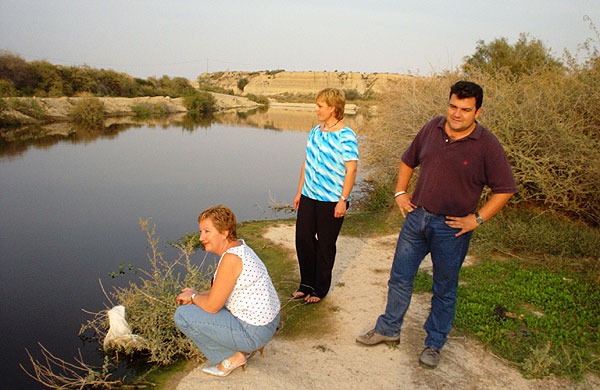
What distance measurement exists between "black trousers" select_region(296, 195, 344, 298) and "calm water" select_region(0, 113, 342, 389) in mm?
2298

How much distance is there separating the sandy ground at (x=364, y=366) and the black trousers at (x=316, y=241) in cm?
35

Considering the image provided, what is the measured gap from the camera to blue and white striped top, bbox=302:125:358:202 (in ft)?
12.6

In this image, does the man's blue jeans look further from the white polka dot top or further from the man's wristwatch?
the white polka dot top

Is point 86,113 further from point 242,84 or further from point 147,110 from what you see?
point 242,84

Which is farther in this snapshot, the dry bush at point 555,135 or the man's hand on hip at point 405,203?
the dry bush at point 555,135

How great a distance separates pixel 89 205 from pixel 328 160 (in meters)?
7.00

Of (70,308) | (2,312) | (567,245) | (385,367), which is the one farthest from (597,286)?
(2,312)

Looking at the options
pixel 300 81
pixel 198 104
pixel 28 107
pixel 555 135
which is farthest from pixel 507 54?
pixel 300 81

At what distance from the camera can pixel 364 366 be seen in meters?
3.27

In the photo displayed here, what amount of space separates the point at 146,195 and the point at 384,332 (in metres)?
7.88

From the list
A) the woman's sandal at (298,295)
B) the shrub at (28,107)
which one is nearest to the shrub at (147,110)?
the shrub at (28,107)

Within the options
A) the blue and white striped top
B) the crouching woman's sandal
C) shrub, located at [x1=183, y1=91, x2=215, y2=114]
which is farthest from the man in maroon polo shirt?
shrub, located at [x1=183, y1=91, x2=215, y2=114]

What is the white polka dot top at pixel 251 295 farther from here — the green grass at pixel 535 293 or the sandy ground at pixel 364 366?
the green grass at pixel 535 293

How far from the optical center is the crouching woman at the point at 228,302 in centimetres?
277
